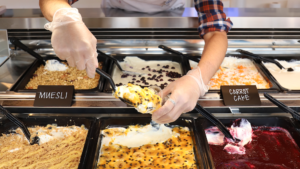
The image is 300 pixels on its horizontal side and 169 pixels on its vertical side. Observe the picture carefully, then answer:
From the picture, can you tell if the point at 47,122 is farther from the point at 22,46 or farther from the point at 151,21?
the point at 151,21

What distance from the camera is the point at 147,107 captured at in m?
1.42

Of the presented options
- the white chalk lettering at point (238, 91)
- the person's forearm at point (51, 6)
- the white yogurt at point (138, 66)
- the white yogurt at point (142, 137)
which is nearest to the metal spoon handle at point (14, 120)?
the white yogurt at point (142, 137)

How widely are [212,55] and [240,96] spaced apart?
321 mm

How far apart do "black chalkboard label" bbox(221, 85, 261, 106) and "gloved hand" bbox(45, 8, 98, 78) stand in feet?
2.76

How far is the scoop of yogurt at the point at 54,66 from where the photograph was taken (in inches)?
88.8

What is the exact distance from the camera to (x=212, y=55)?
71.4 inches

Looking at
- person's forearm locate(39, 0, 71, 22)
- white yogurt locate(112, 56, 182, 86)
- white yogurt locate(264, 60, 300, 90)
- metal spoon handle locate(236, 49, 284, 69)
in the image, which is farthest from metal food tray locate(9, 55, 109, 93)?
white yogurt locate(264, 60, 300, 90)

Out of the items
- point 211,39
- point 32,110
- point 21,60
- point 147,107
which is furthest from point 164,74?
point 21,60

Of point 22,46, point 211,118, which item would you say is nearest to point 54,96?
point 22,46

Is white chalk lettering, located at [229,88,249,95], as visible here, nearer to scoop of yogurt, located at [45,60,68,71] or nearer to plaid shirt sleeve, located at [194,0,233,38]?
plaid shirt sleeve, located at [194,0,233,38]

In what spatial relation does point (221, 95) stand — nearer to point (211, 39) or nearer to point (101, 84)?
point (211, 39)

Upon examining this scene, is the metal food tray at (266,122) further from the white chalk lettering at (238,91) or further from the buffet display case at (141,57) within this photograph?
the white chalk lettering at (238,91)

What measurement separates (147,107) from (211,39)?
804 millimetres

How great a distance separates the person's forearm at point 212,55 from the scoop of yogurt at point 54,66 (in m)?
1.18
